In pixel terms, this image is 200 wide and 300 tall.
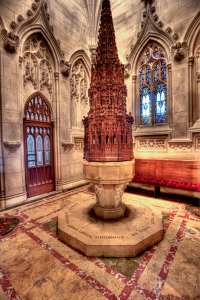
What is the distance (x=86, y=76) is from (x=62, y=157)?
13.0 ft

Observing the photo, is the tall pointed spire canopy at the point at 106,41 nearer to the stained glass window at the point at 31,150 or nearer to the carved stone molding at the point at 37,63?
the carved stone molding at the point at 37,63

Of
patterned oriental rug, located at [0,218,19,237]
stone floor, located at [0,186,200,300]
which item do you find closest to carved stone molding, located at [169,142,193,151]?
stone floor, located at [0,186,200,300]

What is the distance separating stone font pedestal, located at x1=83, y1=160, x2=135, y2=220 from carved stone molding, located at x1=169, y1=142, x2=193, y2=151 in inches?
122

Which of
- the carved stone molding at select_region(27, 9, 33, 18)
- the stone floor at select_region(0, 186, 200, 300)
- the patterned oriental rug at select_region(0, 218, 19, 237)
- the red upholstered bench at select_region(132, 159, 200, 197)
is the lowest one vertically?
the stone floor at select_region(0, 186, 200, 300)

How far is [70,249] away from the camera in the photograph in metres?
2.51

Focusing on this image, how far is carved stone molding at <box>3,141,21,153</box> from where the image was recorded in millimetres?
4301

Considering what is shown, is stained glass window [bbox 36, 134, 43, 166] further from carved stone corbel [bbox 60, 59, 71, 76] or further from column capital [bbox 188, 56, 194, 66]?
column capital [bbox 188, 56, 194, 66]

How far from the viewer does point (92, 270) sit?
6.81ft

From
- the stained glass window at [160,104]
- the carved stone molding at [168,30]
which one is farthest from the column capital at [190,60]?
the carved stone molding at [168,30]

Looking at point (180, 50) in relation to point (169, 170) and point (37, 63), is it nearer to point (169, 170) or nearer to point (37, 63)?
point (169, 170)

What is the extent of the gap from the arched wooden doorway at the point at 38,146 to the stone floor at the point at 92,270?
226 centimetres

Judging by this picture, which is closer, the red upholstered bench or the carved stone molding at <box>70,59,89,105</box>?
the red upholstered bench

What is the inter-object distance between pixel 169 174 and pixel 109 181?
3.15 m

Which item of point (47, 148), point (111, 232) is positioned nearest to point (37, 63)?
point (47, 148)
